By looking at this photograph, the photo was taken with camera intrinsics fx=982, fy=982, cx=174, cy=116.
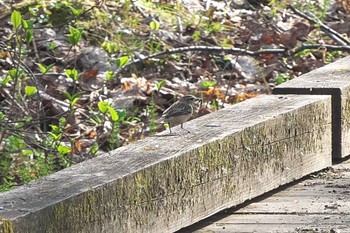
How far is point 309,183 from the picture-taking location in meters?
4.38

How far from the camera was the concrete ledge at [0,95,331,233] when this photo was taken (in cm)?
300

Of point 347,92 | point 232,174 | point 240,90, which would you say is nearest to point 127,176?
point 232,174

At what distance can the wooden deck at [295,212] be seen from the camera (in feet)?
11.9

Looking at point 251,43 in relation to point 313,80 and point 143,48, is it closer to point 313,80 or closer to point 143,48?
point 143,48

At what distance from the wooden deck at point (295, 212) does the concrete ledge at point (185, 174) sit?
6 cm

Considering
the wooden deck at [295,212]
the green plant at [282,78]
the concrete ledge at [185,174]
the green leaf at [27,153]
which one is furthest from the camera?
the green plant at [282,78]

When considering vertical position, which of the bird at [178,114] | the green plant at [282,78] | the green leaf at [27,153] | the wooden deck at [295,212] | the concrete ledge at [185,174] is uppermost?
the concrete ledge at [185,174]

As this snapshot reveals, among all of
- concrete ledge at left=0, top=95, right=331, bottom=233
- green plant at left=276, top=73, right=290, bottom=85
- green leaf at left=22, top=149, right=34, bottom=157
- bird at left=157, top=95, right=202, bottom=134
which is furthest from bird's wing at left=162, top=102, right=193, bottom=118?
green plant at left=276, top=73, right=290, bottom=85

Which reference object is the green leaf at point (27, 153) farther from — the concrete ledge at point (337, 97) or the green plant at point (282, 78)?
the green plant at point (282, 78)

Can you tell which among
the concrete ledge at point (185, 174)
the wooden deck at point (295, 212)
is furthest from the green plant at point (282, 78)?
the wooden deck at point (295, 212)

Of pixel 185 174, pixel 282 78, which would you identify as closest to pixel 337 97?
pixel 185 174

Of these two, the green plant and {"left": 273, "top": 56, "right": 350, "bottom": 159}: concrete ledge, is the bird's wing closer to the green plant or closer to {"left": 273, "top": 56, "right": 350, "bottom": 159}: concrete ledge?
{"left": 273, "top": 56, "right": 350, "bottom": 159}: concrete ledge

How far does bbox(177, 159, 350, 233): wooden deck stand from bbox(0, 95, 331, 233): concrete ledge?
6 centimetres

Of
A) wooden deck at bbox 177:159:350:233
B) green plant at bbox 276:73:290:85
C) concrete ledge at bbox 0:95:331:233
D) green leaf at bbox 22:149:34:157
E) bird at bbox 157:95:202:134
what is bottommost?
green plant at bbox 276:73:290:85
